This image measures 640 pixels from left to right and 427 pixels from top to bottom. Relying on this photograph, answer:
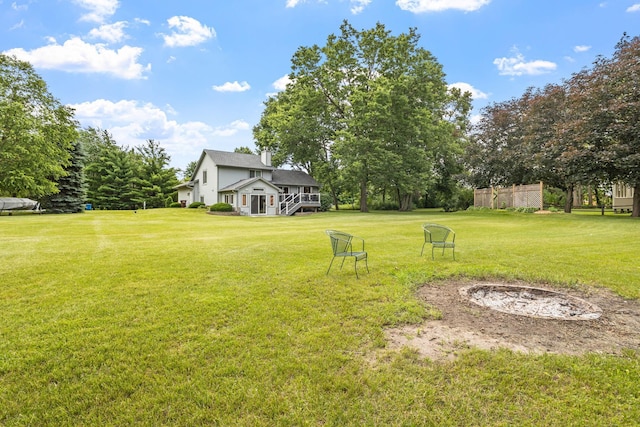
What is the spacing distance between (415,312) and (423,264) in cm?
295

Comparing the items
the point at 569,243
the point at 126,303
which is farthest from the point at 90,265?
the point at 569,243

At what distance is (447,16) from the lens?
16.0 meters

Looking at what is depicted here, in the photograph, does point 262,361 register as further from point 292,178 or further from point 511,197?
point 292,178

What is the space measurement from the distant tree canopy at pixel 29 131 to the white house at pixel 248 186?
11239 mm

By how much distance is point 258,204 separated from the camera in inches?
1168

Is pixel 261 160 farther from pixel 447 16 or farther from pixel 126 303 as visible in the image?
pixel 126 303

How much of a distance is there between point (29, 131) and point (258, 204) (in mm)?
18262

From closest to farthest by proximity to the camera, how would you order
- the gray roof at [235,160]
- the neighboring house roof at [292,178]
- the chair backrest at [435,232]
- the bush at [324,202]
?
the chair backrest at [435,232], the gray roof at [235,160], the neighboring house roof at [292,178], the bush at [324,202]

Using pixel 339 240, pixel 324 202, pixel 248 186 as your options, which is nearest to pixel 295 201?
pixel 324 202

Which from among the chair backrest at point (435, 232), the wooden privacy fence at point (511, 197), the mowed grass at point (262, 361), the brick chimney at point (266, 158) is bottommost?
the mowed grass at point (262, 361)

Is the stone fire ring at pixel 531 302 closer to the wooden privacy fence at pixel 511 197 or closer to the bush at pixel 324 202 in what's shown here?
the wooden privacy fence at pixel 511 197

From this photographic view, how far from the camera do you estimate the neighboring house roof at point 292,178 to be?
3441cm

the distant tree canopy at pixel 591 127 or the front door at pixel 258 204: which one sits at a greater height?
the distant tree canopy at pixel 591 127

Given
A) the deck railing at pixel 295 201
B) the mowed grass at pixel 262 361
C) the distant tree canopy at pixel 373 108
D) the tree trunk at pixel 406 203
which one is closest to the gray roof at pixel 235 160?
the distant tree canopy at pixel 373 108
